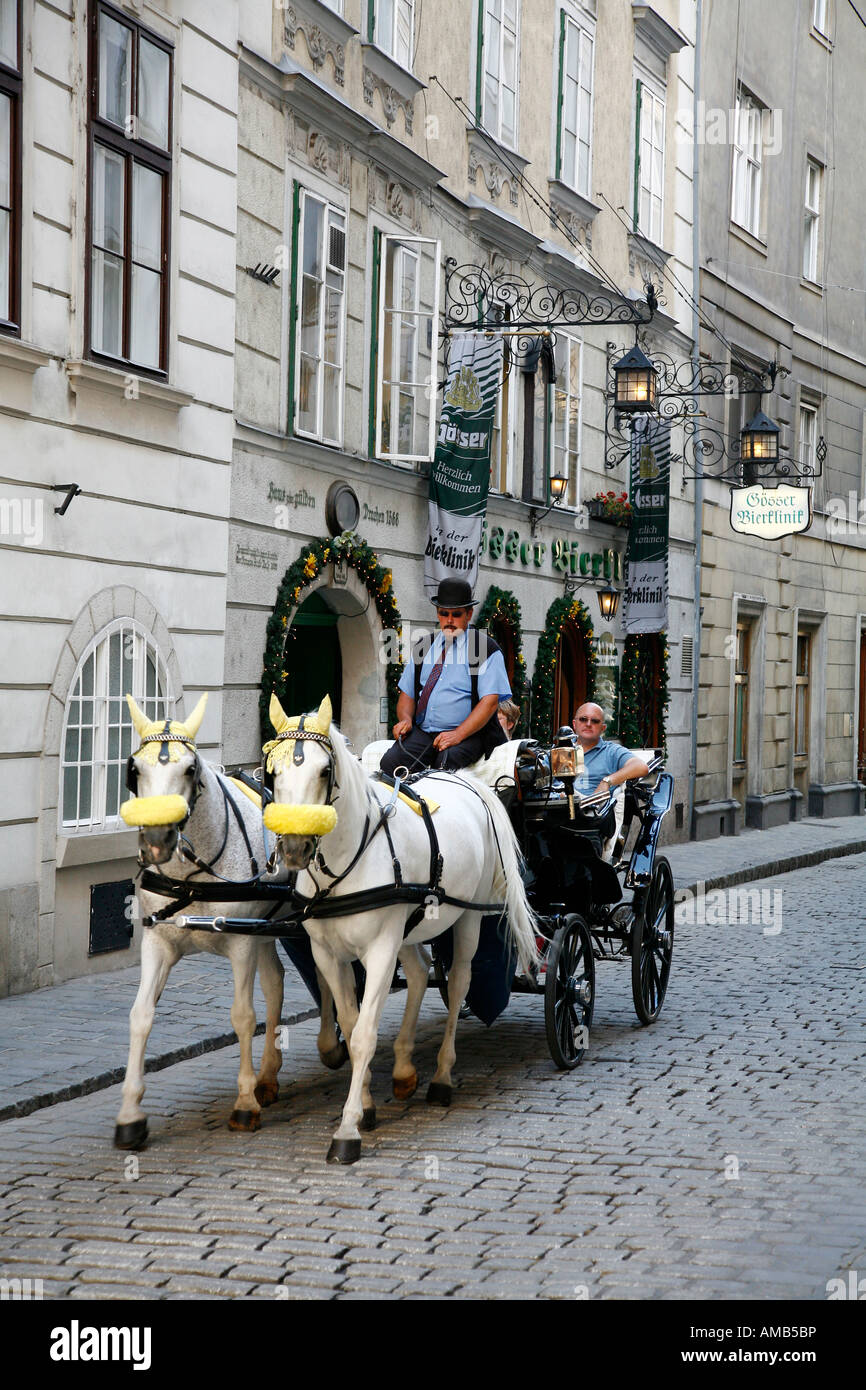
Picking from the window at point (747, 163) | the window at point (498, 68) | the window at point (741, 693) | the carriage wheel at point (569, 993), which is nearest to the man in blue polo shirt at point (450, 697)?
the carriage wheel at point (569, 993)

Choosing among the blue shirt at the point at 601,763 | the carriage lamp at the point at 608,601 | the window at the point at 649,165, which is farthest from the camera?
the window at the point at 649,165

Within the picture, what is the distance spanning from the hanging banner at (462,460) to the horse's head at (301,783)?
8.84 m

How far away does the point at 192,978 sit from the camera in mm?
10461

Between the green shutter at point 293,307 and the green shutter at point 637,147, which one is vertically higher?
the green shutter at point 637,147

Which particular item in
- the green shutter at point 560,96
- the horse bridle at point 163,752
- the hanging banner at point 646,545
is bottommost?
the horse bridle at point 163,752

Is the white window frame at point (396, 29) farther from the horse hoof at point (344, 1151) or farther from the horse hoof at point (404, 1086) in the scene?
the horse hoof at point (344, 1151)

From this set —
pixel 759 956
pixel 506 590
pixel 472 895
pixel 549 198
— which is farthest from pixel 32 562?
pixel 549 198

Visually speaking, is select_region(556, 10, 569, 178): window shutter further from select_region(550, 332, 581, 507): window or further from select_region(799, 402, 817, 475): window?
select_region(799, 402, 817, 475): window

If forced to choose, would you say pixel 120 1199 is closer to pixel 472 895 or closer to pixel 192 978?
pixel 472 895

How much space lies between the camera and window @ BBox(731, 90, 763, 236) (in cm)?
2334

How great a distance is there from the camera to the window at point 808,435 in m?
26.0

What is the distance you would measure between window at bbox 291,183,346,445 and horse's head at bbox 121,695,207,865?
6.91m

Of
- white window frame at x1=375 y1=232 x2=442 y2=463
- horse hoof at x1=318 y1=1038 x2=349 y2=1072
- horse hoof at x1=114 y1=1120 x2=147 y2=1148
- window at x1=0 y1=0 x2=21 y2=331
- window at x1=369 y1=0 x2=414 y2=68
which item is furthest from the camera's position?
white window frame at x1=375 y1=232 x2=442 y2=463
